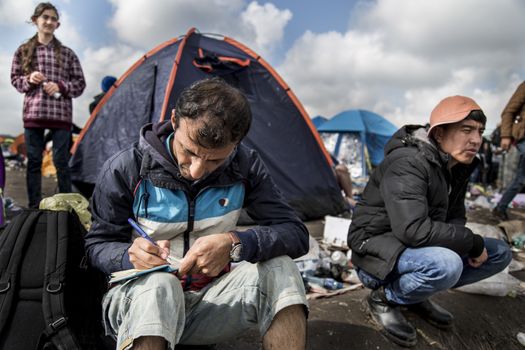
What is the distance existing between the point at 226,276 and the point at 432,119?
1617 millimetres

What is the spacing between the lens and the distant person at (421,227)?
1.94 metres

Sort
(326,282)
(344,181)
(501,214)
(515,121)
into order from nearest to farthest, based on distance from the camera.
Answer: (326,282) < (515,121) < (344,181) < (501,214)

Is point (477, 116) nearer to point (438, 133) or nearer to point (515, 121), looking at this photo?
point (438, 133)

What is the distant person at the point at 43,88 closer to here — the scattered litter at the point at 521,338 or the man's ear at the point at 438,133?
the man's ear at the point at 438,133

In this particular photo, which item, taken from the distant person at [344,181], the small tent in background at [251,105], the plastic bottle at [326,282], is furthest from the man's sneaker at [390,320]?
the distant person at [344,181]

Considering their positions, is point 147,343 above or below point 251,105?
below

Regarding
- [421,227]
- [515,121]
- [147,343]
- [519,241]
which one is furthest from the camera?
[515,121]

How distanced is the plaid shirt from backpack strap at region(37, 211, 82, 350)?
2.69 metres

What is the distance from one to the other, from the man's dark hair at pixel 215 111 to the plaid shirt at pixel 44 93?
2945mm

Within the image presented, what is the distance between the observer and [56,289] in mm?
1286

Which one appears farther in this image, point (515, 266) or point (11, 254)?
point (515, 266)

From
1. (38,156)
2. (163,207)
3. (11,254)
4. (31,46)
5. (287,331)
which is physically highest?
(31,46)

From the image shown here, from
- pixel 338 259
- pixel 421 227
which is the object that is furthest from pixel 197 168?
pixel 338 259

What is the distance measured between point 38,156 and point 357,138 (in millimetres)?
10549
